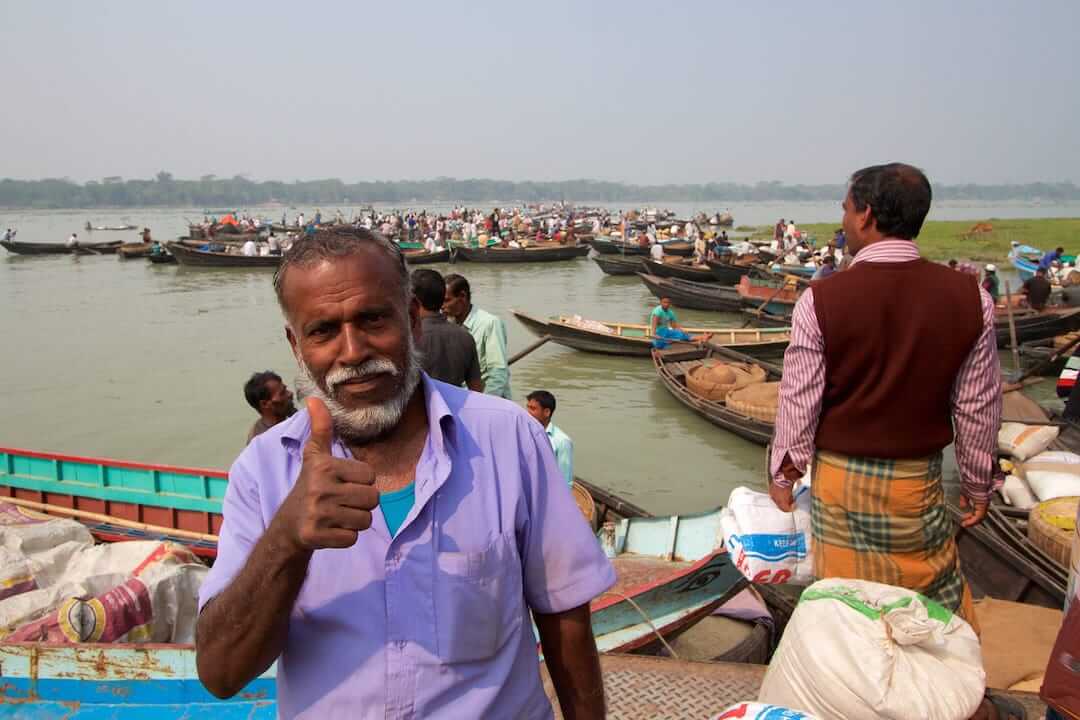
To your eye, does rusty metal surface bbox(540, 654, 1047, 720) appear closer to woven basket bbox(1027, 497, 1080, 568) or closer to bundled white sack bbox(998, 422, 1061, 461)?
woven basket bbox(1027, 497, 1080, 568)

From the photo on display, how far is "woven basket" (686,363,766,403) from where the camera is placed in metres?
9.01

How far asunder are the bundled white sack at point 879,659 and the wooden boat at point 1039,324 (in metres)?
11.9

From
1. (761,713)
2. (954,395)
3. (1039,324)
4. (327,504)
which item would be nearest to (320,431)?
(327,504)

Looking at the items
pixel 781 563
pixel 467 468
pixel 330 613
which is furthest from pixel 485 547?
pixel 781 563

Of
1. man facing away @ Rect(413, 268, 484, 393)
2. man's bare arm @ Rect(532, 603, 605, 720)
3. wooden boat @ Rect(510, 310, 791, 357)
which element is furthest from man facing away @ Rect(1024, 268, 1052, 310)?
man's bare arm @ Rect(532, 603, 605, 720)

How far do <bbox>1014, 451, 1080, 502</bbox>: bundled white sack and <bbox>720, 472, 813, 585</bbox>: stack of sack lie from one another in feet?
10.1

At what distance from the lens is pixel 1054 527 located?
408cm

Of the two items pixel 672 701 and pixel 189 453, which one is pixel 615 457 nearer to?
pixel 189 453

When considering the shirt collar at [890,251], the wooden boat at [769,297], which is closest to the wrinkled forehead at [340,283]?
the shirt collar at [890,251]

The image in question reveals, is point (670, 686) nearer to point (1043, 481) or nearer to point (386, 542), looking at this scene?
point (386, 542)

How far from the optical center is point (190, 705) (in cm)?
291

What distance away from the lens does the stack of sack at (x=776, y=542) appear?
2.46 metres

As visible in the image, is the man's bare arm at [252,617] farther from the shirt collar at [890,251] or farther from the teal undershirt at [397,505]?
the shirt collar at [890,251]

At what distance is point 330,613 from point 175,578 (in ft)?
9.41
